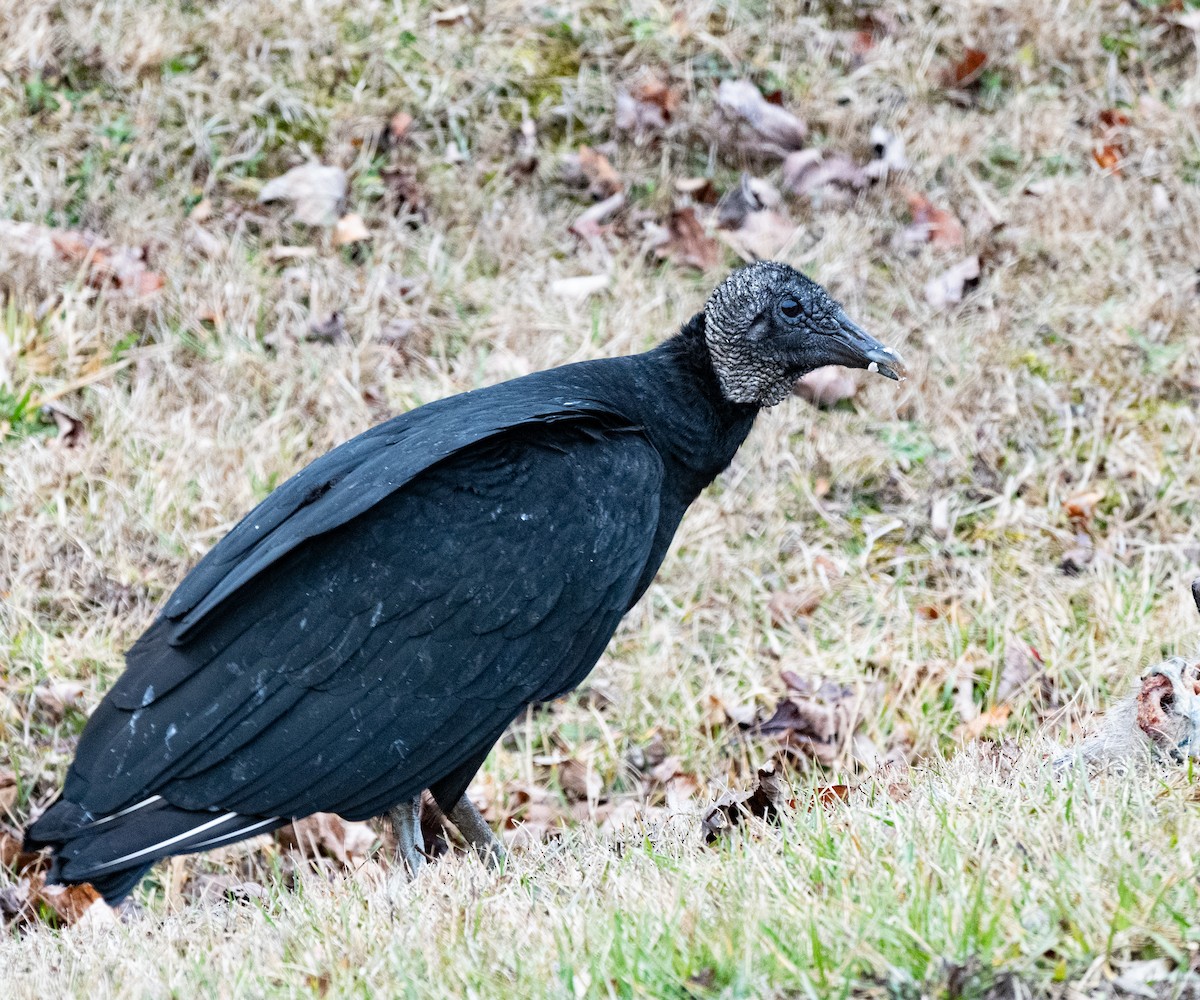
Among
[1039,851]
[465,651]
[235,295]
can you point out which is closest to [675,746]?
[465,651]

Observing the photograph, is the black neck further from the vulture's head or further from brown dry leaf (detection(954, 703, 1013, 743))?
brown dry leaf (detection(954, 703, 1013, 743))

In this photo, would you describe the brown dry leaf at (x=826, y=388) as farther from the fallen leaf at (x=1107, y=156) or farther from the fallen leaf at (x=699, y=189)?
the fallen leaf at (x=1107, y=156)

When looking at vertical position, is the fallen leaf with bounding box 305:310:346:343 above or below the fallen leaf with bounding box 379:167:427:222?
below

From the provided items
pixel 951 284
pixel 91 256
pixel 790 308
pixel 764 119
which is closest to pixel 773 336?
pixel 790 308

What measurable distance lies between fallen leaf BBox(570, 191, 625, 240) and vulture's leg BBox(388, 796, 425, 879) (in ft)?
9.85

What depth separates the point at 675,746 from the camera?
402cm

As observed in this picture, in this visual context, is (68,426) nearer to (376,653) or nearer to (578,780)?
(578,780)

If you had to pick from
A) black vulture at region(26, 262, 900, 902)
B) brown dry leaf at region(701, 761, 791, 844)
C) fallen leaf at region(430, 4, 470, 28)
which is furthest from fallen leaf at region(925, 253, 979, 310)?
brown dry leaf at region(701, 761, 791, 844)

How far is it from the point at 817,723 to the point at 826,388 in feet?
5.10

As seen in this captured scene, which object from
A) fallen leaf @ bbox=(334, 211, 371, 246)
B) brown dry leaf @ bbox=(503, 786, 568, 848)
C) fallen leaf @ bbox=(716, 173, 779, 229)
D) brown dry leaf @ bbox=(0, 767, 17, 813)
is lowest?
brown dry leaf @ bbox=(503, 786, 568, 848)

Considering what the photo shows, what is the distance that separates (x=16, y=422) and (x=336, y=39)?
7.05 ft

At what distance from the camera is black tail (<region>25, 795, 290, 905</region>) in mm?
2816

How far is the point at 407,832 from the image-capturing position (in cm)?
320

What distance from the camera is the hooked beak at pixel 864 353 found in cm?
349
